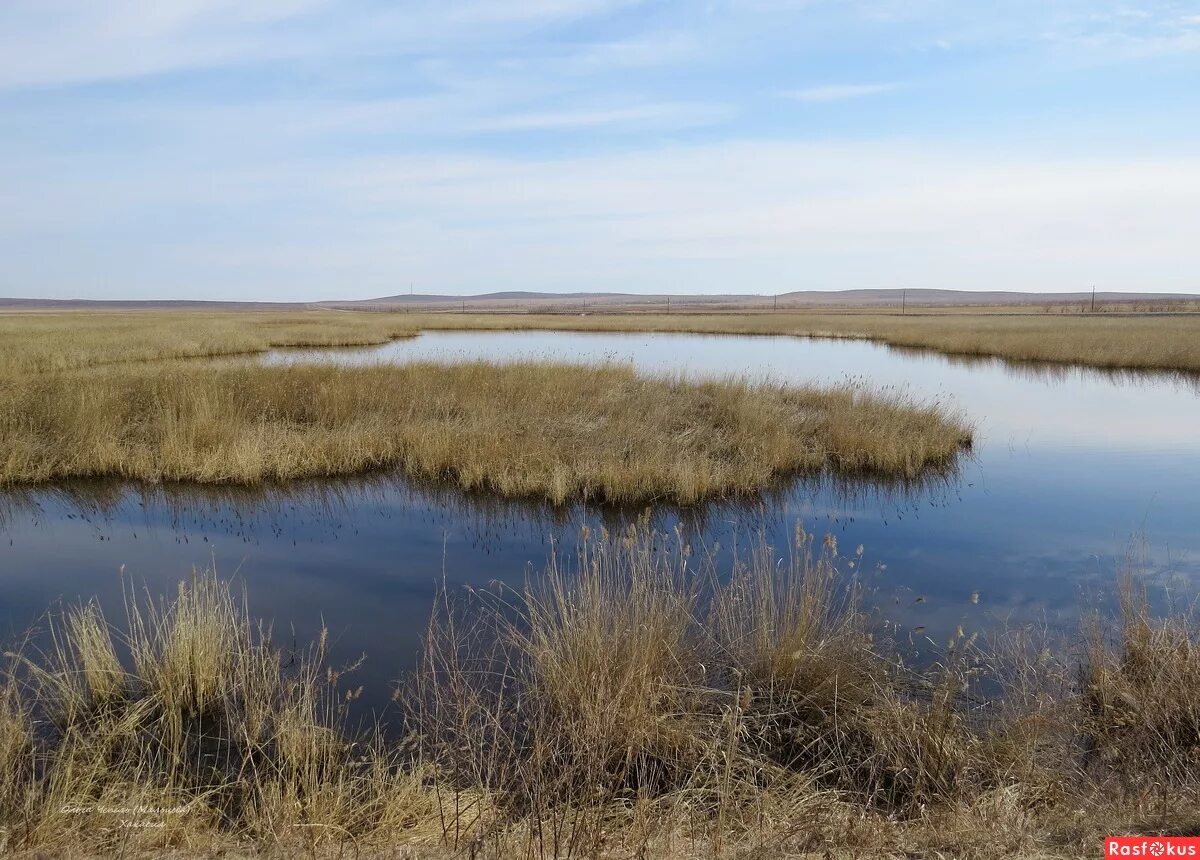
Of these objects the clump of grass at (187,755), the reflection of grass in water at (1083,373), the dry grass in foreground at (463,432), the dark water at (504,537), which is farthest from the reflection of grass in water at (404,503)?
the reflection of grass in water at (1083,373)

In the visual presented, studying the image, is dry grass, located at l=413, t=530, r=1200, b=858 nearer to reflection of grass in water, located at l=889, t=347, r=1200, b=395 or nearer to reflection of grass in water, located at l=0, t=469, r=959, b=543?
reflection of grass in water, located at l=0, t=469, r=959, b=543

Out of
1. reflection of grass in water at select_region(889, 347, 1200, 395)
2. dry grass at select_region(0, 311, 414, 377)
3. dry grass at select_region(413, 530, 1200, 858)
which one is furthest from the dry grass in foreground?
reflection of grass in water at select_region(889, 347, 1200, 395)

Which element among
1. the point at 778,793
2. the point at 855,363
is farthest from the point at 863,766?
the point at 855,363

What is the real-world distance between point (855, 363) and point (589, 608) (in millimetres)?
21971

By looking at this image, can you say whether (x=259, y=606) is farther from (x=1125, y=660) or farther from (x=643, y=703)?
(x=1125, y=660)

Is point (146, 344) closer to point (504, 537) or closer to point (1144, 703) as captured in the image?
point (504, 537)

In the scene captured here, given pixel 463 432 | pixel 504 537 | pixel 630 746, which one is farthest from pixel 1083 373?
pixel 630 746

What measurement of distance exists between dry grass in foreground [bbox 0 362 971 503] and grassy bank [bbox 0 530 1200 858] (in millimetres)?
4435

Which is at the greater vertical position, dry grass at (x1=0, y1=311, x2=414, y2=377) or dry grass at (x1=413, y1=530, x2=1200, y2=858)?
dry grass at (x1=0, y1=311, x2=414, y2=377)

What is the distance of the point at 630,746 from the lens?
357cm

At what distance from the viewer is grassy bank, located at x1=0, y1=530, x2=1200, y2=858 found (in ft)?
9.77

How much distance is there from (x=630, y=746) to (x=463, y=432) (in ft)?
26.5

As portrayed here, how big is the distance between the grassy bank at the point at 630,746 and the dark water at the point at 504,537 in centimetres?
79

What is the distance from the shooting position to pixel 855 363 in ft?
80.1
